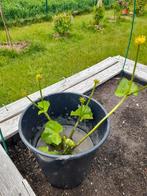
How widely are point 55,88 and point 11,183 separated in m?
1.29

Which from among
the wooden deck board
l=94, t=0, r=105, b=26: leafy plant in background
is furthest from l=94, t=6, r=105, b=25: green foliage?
the wooden deck board

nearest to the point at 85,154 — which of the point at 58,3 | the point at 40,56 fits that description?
the point at 40,56

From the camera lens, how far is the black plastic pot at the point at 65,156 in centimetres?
144

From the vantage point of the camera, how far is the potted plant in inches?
57.9

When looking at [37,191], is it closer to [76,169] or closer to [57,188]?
[57,188]

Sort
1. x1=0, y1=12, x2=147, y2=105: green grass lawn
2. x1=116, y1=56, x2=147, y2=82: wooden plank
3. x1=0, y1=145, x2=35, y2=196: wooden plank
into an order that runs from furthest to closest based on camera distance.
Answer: x1=0, y1=12, x2=147, y2=105: green grass lawn → x1=116, y1=56, x2=147, y2=82: wooden plank → x1=0, y1=145, x2=35, y2=196: wooden plank

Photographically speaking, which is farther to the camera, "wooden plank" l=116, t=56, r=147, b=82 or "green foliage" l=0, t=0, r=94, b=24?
"green foliage" l=0, t=0, r=94, b=24

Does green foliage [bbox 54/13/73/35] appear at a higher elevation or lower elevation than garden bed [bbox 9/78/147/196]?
higher

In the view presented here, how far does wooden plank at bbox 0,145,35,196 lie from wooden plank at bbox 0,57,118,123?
587 millimetres

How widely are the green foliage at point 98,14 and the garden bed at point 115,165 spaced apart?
10.0ft

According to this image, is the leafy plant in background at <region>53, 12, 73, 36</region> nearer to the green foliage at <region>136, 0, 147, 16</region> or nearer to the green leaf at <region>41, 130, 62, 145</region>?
the green foliage at <region>136, 0, 147, 16</region>

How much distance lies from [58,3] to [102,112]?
16.1 feet

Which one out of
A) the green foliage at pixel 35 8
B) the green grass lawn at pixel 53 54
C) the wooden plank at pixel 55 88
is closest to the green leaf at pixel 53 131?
the wooden plank at pixel 55 88

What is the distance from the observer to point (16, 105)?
7.74 feet
